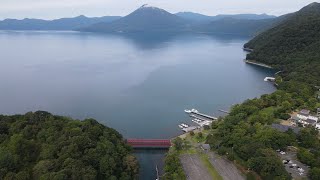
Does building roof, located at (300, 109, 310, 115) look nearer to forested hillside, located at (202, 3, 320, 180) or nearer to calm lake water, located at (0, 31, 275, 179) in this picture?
forested hillside, located at (202, 3, 320, 180)

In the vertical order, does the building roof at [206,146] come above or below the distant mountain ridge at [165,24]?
below

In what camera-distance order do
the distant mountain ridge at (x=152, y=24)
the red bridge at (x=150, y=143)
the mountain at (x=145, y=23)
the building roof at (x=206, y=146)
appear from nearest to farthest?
the building roof at (x=206, y=146)
the red bridge at (x=150, y=143)
the distant mountain ridge at (x=152, y=24)
the mountain at (x=145, y=23)

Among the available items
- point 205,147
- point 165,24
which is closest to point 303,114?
point 205,147

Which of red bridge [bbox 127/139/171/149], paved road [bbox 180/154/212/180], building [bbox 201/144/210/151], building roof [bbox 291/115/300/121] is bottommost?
red bridge [bbox 127/139/171/149]

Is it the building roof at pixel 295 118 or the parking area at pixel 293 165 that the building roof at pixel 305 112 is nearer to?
the building roof at pixel 295 118

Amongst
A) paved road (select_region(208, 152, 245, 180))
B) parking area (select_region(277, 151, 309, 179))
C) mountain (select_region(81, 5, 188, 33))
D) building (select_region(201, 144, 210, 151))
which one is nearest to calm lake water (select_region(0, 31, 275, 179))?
building (select_region(201, 144, 210, 151))

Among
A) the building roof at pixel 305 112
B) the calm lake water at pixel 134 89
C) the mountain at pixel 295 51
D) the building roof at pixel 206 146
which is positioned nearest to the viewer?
the building roof at pixel 206 146

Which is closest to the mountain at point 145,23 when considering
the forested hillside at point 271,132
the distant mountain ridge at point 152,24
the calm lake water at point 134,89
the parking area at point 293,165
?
the distant mountain ridge at point 152,24

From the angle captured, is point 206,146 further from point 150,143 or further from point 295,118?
point 295,118

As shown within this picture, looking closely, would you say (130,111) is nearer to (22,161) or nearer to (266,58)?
(22,161)
